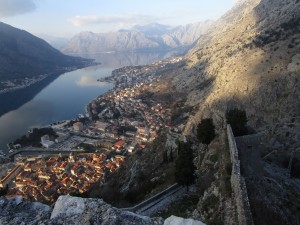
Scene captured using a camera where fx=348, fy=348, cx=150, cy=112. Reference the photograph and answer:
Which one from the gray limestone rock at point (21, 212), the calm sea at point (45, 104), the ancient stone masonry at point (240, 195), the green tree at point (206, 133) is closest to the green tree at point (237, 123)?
the green tree at point (206, 133)

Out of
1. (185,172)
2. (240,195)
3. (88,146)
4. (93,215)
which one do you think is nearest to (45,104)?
(88,146)

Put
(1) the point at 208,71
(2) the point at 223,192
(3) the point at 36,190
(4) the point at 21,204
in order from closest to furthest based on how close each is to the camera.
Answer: (4) the point at 21,204
(2) the point at 223,192
(3) the point at 36,190
(1) the point at 208,71

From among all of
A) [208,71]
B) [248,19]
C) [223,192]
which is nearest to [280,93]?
[223,192]

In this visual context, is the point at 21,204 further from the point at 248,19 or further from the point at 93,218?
the point at 248,19

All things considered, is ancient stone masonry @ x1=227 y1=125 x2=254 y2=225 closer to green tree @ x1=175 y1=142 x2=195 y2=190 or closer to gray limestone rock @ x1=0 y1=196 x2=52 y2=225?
green tree @ x1=175 y1=142 x2=195 y2=190

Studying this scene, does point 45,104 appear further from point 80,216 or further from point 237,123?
point 80,216

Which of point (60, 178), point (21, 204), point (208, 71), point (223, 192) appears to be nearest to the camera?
point (21, 204)

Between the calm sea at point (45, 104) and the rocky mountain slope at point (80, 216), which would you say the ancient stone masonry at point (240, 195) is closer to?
the rocky mountain slope at point (80, 216)

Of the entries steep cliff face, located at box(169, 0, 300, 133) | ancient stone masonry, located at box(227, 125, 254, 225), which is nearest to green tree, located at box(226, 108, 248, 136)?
ancient stone masonry, located at box(227, 125, 254, 225)
